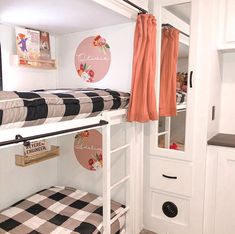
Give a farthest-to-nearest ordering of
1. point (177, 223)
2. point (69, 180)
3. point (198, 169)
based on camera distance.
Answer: point (69, 180), point (177, 223), point (198, 169)

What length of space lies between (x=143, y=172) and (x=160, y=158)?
220mm

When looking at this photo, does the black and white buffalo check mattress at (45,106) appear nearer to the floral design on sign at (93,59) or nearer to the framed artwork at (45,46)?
the floral design on sign at (93,59)

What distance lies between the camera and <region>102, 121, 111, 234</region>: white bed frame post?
1667 mm

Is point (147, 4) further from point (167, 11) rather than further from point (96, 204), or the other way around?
point (96, 204)

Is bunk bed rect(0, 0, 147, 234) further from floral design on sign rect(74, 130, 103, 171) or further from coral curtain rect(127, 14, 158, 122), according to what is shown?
floral design on sign rect(74, 130, 103, 171)

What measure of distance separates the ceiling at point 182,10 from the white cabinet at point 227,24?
0.78 feet

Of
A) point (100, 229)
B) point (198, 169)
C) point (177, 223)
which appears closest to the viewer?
point (100, 229)

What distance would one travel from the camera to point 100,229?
1761 mm

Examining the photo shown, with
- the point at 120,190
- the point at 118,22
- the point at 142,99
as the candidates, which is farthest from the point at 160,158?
the point at 118,22

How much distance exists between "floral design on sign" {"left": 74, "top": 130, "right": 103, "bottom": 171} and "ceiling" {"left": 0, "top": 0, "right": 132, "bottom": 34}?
0.97m

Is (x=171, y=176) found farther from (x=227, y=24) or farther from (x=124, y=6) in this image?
(x=124, y=6)

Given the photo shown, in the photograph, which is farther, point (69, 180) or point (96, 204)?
point (69, 180)

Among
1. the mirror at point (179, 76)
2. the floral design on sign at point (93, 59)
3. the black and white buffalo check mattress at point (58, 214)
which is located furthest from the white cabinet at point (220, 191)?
the floral design on sign at point (93, 59)

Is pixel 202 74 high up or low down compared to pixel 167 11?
down
